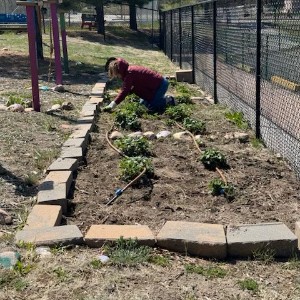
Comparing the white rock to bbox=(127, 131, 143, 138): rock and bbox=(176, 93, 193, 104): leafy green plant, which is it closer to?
bbox=(127, 131, 143, 138): rock

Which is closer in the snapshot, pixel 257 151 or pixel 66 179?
pixel 66 179

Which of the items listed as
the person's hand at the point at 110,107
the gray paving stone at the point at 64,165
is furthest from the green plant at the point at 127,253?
the person's hand at the point at 110,107

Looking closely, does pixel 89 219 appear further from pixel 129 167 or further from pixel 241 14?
pixel 241 14

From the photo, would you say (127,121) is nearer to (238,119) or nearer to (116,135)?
(116,135)

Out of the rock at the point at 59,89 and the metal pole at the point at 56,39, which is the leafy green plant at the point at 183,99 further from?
the metal pole at the point at 56,39

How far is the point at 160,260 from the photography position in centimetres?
343

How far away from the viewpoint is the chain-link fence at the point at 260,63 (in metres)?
5.57

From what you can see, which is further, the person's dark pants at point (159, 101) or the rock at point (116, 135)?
the person's dark pants at point (159, 101)

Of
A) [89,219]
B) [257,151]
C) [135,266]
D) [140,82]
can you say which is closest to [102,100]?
[140,82]

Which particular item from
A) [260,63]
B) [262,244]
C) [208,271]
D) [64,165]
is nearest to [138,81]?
[260,63]

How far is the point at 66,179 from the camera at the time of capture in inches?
188

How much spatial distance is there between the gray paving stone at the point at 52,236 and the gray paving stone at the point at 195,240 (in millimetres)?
560

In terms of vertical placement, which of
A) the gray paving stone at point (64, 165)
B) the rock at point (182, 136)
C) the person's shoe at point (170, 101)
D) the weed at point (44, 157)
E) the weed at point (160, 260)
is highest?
the person's shoe at point (170, 101)

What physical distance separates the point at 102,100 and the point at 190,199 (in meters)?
5.07
